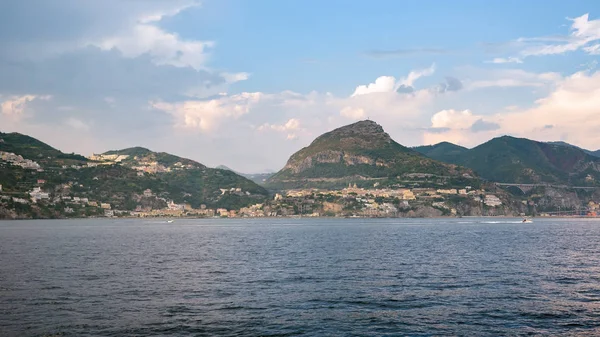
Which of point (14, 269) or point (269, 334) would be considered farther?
point (14, 269)

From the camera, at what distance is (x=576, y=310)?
4959cm

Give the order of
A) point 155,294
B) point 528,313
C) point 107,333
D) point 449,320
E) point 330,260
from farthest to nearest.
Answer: point 330,260 < point 155,294 < point 528,313 < point 449,320 < point 107,333

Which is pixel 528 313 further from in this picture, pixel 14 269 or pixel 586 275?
pixel 14 269

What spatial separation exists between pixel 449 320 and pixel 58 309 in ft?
115

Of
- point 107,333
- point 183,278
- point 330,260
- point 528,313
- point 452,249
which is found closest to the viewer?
point 107,333

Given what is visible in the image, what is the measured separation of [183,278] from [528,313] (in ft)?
141

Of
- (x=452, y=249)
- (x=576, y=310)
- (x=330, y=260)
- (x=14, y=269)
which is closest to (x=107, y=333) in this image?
(x=576, y=310)

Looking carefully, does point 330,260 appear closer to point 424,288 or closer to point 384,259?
point 384,259

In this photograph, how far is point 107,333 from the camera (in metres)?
40.1

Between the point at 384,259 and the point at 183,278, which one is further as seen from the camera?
the point at 384,259

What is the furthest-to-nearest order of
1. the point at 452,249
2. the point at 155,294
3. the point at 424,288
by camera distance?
the point at 452,249 → the point at 424,288 → the point at 155,294

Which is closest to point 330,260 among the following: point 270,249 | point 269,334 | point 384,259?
point 384,259

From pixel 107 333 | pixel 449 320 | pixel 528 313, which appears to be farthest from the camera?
pixel 528 313

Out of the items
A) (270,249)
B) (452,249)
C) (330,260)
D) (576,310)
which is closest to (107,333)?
(576,310)
